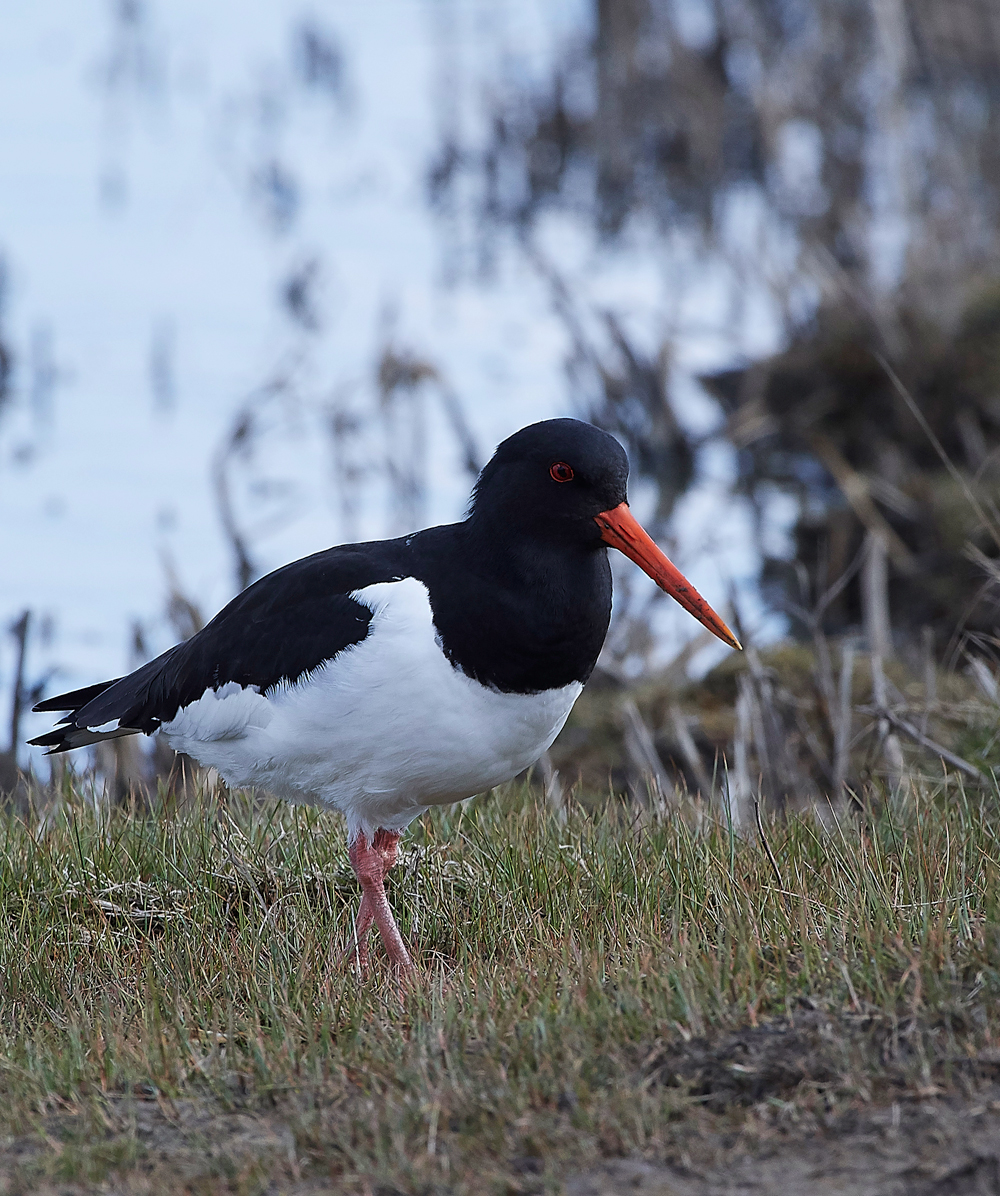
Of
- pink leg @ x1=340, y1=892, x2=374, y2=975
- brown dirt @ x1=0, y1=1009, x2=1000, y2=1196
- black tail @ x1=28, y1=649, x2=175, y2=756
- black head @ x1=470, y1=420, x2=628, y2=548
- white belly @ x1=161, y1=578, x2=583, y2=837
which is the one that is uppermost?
black head @ x1=470, y1=420, x2=628, y2=548

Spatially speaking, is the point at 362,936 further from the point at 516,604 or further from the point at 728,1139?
the point at 728,1139

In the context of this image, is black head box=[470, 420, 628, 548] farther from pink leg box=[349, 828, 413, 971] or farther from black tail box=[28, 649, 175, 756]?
black tail box=[28, 649, 175, 756]

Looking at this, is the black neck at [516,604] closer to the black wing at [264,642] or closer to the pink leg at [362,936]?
the black wing at [264,642]

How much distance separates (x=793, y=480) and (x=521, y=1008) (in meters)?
8.50

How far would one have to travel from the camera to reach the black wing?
3.87 meters

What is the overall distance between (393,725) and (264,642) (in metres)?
0.57

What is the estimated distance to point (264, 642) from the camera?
4.04 metres

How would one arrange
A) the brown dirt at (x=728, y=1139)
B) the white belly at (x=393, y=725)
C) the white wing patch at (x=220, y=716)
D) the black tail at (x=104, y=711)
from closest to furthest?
the brown dirt at (x=728, y=1139) → the white belly at (x=393, y=725) → the white wing patch at (x=220, y=716) → the black tail at (x=104, y=711)

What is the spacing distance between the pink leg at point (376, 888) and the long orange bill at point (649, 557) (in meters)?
1.02

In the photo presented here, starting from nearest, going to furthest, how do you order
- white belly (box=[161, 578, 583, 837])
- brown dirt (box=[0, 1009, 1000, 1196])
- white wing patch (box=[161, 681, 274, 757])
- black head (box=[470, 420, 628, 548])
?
brown dirt (box=[0, 1009, 1000, 1196]), white belly (box=[161, 578, 583, 837]), black head (box=[470, 420, 628, 548]), white wing patch (box=[161, 681, 274, 757])

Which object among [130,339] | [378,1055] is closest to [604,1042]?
[378,1055]

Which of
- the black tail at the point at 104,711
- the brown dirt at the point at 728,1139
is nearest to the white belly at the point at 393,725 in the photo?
the black tail at the point at 104,711

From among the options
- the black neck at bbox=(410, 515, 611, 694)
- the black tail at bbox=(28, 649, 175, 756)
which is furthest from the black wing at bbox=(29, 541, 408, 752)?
the black neck at bbox=(410, 515, 611, 694)

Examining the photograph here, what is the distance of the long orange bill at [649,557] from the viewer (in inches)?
150
